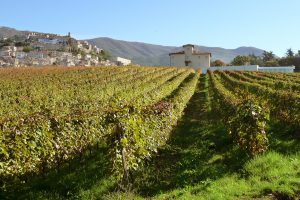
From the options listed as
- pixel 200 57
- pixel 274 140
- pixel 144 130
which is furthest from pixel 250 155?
pixel 200 57

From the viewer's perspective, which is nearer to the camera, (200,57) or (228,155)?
(228,155)

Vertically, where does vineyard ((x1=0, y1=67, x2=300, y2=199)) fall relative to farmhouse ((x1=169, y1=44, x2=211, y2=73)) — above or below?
below

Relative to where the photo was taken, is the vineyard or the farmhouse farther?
the farmhouse

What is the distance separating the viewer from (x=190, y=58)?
110125mm

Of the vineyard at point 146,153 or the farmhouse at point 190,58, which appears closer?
the vineyard at point 146,153

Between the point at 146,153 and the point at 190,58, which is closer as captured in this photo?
the point at 146,153

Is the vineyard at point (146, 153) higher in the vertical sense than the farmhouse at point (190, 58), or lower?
lower

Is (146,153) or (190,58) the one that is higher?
(190,58)

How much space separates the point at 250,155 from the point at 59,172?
5.32 metres

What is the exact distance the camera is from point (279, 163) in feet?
35.7

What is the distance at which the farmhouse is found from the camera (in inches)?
4279

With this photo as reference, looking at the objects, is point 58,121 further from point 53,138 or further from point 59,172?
point 59,172

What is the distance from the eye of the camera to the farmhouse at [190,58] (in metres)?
109

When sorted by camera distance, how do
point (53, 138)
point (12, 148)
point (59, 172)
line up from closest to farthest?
point (12, 148), point (53, 138), point (59, 172)
